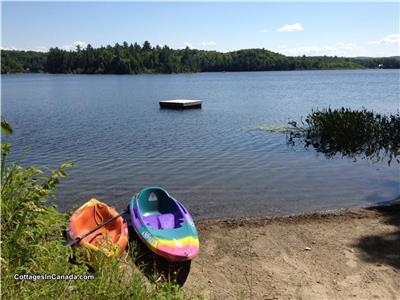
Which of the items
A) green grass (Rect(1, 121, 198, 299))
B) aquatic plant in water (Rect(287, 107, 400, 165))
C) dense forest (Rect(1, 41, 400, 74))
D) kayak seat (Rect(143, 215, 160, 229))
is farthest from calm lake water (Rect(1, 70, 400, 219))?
dense forest (Rect(1, 41, 400, 74))

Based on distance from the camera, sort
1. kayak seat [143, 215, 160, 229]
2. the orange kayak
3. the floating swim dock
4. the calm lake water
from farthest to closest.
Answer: the floating swim dock → the calm lake water → kayak seat [143, 215, 160, 229] → the orange kayak

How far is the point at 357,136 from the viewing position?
18938mm

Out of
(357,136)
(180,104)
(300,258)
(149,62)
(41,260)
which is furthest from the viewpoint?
(149,62)

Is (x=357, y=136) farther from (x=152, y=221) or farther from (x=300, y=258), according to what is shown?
(x=152, y=221)

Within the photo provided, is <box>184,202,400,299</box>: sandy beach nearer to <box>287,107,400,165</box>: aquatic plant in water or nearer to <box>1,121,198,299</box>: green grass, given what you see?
<box>1,121,198,299</box>: green grass

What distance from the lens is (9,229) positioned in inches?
212

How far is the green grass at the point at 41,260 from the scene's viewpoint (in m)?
4.58

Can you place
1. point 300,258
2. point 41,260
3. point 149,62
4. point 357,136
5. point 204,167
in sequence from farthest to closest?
point 149,62, point 357,136, point 204,167, point 300,258, point 41,260

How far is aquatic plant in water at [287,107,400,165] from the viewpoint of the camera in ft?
58.3

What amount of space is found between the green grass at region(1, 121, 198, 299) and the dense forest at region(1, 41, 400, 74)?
15580cm

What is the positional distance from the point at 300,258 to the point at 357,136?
42.1 ft

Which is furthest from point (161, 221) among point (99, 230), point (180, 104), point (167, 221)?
point (180, 104)

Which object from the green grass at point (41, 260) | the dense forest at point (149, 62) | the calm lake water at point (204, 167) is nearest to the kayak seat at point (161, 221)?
the calm lake water at point (204, 167)

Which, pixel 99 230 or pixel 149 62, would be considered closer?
pixel 99 230
